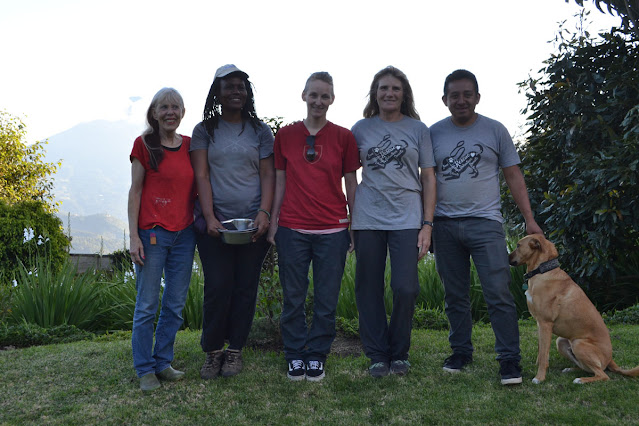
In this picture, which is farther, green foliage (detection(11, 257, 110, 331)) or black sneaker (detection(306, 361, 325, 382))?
green foliage (detection(11, 257, 110, 331))

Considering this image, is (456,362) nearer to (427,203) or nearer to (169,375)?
(427,203)

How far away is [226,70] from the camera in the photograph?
3.89 m

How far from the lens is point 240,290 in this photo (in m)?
3.97

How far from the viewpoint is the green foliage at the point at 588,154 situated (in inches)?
221

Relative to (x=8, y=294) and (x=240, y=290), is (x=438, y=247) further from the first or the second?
(x=8, y=294)

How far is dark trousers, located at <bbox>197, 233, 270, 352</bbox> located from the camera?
3873 millimetres

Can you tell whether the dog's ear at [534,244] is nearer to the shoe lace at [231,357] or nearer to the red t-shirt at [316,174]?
the red t-shirt at [316,174]

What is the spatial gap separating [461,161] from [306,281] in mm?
1425

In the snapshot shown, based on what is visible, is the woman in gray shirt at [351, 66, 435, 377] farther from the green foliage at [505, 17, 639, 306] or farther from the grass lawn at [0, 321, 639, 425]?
the green foliage at [505, 17, 639, 306]

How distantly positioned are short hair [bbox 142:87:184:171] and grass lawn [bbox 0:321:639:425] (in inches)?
63.7

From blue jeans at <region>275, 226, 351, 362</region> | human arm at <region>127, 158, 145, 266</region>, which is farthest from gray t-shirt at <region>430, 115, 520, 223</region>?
human arm at <region>127, 158, 145, 266</region>

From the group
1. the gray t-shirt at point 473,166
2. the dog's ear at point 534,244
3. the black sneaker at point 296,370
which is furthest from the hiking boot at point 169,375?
the dog's ear at point 534,244

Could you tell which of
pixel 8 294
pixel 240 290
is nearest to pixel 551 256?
pixel 240 290

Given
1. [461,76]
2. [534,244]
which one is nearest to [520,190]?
[534,244]
